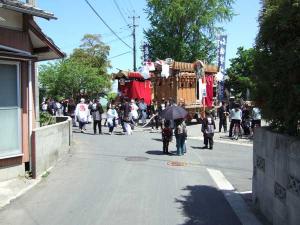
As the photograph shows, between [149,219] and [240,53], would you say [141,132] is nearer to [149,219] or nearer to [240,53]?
[149,219]

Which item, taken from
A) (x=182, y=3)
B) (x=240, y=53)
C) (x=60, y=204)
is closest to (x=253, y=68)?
(x=60, y=204)

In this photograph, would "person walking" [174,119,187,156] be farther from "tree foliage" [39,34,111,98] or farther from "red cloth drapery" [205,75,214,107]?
"tree foliage" [39,34,111,98]

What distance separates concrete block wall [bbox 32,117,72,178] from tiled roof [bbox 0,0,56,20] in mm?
2830

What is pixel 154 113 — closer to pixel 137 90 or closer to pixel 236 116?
pixel 137 90

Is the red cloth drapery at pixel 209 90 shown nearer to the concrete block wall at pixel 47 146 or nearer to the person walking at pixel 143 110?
the person walking at pixel 143 110

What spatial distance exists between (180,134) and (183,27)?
33.6 meters

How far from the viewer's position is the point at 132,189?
418 inches

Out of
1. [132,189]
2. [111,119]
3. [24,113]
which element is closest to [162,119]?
[111,119]

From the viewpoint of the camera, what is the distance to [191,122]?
29.3 metres

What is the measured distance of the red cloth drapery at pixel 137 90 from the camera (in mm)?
32594

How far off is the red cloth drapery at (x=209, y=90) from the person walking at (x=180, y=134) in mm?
14651

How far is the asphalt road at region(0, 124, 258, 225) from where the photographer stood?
836 cm

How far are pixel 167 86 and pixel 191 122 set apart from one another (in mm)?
2646

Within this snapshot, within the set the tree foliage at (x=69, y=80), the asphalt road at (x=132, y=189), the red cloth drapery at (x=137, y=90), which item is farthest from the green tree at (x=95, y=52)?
the asphalt road at (x=132, y=189)
